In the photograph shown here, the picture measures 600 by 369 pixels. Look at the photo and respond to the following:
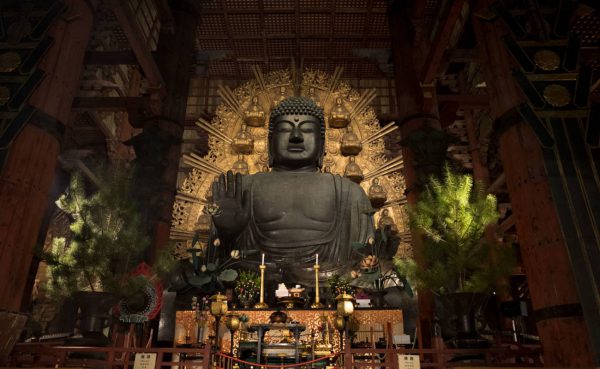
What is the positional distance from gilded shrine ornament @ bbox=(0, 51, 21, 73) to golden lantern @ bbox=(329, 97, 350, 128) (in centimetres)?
391

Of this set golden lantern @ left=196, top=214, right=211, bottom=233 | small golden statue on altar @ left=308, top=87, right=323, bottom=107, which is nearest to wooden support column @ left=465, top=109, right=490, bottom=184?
small golden statue on altar @ left=308, top=87, right=323, bottom=107

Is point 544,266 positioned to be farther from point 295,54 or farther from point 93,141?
point 93,141

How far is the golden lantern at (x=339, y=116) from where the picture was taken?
6.62 m

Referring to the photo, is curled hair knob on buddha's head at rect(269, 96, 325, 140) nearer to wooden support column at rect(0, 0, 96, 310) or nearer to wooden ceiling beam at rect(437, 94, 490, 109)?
wooden ceiling beam at rect(437, 94, 490, 109)

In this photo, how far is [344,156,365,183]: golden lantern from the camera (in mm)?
6434

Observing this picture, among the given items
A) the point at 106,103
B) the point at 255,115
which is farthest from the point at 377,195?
the point at 106,103

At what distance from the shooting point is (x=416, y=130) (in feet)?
21.2

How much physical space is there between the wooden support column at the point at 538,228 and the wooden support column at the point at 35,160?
3.66 m

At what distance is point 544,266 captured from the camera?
3.15 m

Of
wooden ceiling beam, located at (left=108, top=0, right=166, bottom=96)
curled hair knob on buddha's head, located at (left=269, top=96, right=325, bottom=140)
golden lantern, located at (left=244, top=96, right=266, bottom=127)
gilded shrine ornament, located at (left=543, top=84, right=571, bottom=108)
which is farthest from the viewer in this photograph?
golden lantern, located at (left=244, top=96, right=266, bottom=127)

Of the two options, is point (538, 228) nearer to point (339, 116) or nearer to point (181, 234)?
point (339, 116)

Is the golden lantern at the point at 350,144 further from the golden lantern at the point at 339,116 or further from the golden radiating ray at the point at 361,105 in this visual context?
the golden radiating ray at the point at 361,105

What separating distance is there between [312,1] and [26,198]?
20.8 feet

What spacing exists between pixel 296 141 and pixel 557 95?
3.04 metres
